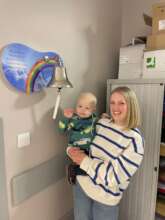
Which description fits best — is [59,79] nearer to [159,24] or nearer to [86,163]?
[86,163]

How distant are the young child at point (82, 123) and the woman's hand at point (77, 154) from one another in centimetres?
6

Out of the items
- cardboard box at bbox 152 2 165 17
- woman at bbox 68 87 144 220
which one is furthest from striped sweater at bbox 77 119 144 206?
cardboard box at bbox 152 2 165 17

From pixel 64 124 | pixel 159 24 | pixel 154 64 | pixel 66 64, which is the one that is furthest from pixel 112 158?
pixel 159 24

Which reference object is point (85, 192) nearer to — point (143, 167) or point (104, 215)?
point (104, 215)

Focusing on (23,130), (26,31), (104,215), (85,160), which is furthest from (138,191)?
(26,31)

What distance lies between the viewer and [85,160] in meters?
1.33

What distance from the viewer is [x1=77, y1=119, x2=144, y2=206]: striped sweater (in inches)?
48.5

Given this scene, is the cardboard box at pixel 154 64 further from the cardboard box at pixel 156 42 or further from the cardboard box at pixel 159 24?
the cardboard box at pixel 159 24

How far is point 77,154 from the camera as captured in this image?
1.41m

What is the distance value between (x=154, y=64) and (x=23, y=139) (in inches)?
49.1

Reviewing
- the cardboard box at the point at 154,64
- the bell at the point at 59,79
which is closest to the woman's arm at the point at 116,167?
the bell at the point at 59,79

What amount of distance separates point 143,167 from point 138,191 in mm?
230

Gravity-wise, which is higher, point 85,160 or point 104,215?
point 85,160

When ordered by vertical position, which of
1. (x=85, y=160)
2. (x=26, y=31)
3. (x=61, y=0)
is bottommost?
(x=85, y=160)
